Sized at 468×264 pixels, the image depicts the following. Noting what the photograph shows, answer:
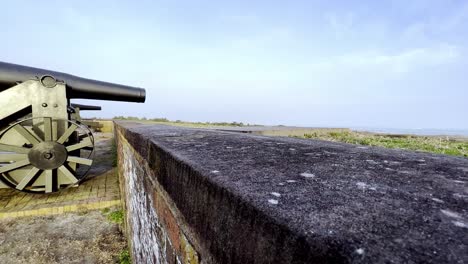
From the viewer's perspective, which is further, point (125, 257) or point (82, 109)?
point (82, 109)

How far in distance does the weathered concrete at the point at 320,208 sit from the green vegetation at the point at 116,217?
3.54 meters

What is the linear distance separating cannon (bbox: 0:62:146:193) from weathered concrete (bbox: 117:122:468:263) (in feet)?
15.5

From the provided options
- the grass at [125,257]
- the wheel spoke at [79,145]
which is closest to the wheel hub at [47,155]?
the wheel spoke at [79,145]

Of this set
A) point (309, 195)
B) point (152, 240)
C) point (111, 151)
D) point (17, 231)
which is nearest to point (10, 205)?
point (17, 231)

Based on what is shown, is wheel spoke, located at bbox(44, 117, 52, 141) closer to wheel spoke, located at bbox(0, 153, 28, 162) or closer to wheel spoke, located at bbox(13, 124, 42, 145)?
wheel spoke, located at bbox(13, 124, 42, 145)

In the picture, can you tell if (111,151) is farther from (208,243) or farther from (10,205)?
(208,243)

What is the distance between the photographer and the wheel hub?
4656 millimetres

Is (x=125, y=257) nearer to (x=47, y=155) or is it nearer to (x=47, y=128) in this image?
(x=47, y=155)

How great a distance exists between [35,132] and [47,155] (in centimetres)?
45

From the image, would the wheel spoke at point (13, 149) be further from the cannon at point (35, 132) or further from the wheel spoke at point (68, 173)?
the wheel spoke at point (68, 173)

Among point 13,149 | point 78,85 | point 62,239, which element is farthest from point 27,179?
point 78,85

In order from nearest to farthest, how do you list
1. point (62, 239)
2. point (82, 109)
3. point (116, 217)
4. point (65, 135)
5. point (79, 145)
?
point (62, 239) → point (116, 217) → point (65, 135) → point (79, 145) → point (82, 109)

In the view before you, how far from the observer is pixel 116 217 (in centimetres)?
415

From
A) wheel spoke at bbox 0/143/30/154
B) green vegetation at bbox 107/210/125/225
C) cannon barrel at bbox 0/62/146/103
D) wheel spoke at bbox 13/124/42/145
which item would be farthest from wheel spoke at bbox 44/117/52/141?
green vegetation at bbox 107/210/125/225
